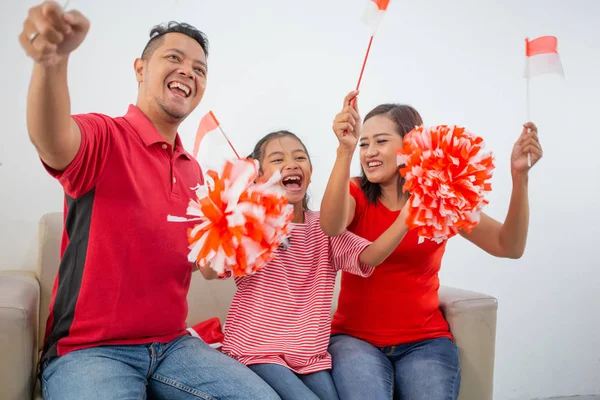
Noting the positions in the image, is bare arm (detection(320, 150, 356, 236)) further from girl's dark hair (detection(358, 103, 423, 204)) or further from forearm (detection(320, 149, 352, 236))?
girl's dark hair (detection(358, 103, 423, 204))

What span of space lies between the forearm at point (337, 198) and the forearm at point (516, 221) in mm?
599

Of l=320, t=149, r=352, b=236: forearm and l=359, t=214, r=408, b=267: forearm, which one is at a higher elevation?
l=320, t=149, r=352, b=236: forearm

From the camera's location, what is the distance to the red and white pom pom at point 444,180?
1.40 metres

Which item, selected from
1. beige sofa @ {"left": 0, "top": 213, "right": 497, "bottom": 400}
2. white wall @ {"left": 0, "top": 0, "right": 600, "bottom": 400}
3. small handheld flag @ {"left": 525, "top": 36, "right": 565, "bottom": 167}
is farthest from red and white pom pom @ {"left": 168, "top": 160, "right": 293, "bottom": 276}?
white wall @ {"left": 0, "top": 0, "right": 600, "bottom": 400}

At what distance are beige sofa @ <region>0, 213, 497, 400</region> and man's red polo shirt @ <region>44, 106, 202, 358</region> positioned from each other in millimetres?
79

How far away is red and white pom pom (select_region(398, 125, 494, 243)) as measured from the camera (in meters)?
1.40

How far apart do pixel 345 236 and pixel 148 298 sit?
0.62m

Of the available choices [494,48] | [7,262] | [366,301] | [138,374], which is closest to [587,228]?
[494,48]

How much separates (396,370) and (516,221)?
631mm

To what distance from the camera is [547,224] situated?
3.10 m

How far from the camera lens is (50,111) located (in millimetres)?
1008

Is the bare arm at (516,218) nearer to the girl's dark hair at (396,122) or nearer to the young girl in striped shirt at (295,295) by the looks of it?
the girl's dark hair at (396,122)

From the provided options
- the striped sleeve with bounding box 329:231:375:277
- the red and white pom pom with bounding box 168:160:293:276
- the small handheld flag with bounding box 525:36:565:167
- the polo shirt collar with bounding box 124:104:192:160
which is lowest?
the striped sleeve with bounding box 329:231:375:277

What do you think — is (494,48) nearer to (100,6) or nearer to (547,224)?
(547,224)
